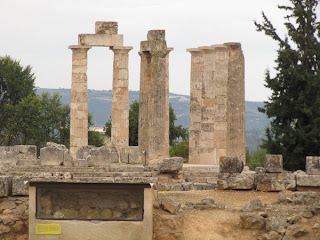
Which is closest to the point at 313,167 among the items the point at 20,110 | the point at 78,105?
the point at 78,105

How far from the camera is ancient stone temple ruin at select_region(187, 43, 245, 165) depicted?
155ft

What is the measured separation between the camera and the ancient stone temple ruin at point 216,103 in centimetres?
4712

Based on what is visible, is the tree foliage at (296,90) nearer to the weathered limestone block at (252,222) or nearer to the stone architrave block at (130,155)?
the stone architrave block at (130,155)

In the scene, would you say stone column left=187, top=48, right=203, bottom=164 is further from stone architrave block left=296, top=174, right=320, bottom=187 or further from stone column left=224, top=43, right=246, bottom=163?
stone architrave block left=296, top=174, right=320, bottom=187

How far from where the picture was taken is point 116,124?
54.0 meters

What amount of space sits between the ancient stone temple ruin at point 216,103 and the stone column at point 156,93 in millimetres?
2496

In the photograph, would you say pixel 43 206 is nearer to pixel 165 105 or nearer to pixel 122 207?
pixel 122 207

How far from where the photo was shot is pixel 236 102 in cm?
4759

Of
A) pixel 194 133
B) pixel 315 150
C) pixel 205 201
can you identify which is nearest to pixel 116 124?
pixel 194 133

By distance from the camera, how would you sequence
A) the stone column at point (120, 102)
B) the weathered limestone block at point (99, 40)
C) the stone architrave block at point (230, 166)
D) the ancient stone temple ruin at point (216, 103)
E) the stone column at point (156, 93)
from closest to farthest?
the stone architrave block at point (230, 166)
the ancient stone temple ruin at point (216, 103)
the stone column at point (156, 93)
the weathered limestone block at point (99, 40)
the stone column at point (120, 102)

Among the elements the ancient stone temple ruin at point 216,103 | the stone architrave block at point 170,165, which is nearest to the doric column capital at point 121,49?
the ancient stone temple ruin at point 216,103

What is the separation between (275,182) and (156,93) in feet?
53.9

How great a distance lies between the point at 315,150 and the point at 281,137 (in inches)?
79.6

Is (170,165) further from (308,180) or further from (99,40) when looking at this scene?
(99,40)
